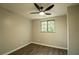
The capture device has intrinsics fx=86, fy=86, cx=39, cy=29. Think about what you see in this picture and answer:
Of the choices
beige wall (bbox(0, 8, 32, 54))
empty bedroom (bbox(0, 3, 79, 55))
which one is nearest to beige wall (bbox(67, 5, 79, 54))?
empty bedroom (bbox(0, 3, 79, 55))

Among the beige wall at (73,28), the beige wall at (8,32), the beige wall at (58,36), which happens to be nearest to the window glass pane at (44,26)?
the beige wall at (58,36)

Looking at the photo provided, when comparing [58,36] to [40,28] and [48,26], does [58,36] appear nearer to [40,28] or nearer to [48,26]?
[48,26]

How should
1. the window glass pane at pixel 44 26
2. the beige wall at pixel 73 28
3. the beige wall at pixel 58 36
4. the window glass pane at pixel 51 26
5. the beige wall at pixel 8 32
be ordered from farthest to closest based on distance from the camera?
the window glass pane at pixel 44 26 → the window glass pane at pixel 51 26 → the beige wall at pixel 58 36 → the beige wall at pixel 8 32 → the beige wall at pixel 73 28

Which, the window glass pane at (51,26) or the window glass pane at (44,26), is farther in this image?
the window glass pane at (44,26)

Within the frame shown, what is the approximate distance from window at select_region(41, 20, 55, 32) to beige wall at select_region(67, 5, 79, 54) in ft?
7.38

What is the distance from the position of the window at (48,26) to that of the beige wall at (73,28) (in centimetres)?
225

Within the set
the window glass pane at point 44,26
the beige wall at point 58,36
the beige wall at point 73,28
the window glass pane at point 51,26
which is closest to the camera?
the beige wall at point 73,28

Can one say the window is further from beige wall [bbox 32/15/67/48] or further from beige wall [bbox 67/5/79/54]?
beige wall [bbox 67/5/79/54]

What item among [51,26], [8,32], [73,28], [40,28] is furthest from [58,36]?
[8,32]

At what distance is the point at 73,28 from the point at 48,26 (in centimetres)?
268

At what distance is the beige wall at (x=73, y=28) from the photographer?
2924 mm

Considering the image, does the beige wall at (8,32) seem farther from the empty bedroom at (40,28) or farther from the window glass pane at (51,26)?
the window glass pane at (51,26)

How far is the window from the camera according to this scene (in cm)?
532
